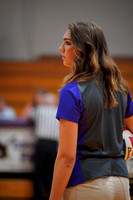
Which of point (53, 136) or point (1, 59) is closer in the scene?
point (53, 136)

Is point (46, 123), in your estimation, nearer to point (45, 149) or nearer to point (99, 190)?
point (45, 149)

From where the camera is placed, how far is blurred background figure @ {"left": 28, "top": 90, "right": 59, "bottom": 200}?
3.97m

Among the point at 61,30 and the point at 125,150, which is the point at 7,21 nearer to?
the point at 61,30

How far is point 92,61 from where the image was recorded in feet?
4.56

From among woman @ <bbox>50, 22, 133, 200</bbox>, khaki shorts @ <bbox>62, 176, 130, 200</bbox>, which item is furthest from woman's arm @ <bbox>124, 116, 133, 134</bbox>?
khaki shorts @ <bbox>62, 176, 130, 200</bbox>

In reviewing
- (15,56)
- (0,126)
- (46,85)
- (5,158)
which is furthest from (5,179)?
(15,56)

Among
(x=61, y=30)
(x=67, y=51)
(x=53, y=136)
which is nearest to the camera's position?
(x=67, y=51)

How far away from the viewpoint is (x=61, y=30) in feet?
23.9

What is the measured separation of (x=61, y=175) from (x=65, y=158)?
0.07 meters

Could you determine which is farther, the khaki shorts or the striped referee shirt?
the striped referee shirt

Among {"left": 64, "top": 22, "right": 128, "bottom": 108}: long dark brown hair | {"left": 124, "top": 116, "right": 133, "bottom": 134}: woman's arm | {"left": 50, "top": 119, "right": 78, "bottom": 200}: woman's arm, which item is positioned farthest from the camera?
{"left": 124, "top": 116, "right": 133, "bottom": 134}: woman's arm

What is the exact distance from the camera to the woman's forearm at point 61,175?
1.29 m

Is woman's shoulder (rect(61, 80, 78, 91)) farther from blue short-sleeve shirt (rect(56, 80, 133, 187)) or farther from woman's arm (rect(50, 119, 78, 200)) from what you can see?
woman's arm (rect(50, 119, 78, 200))

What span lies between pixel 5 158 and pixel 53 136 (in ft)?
2.50
